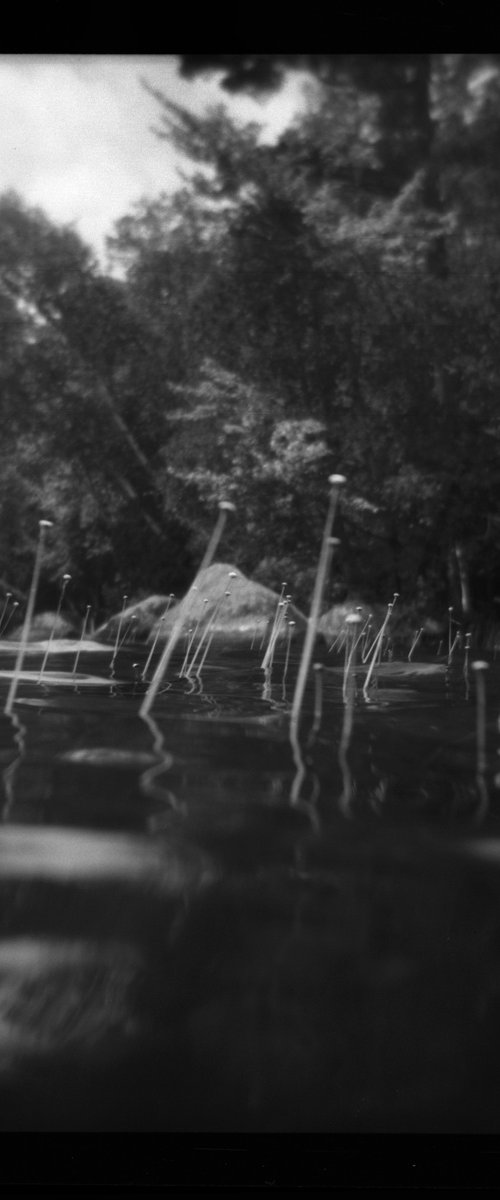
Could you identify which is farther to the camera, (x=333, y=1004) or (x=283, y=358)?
(x=283, y=358)

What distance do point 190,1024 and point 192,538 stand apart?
926mm

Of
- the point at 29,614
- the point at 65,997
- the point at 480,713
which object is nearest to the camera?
the point at 65,997

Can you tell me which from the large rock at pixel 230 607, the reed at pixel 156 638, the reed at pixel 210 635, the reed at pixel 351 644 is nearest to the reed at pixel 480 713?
the reed at pixel 351 644

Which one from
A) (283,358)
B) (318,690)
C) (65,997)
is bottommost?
(65,997)

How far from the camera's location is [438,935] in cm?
182

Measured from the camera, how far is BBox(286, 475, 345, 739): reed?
2.06 m

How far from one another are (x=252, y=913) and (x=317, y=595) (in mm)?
639

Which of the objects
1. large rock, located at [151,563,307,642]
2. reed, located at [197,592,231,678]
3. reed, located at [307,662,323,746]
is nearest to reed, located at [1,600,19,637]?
large rock, located at [151,563,307,642]

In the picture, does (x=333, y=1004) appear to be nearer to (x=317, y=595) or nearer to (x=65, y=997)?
(x=65, y=997)

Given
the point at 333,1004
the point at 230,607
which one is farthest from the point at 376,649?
the point at 333,1004

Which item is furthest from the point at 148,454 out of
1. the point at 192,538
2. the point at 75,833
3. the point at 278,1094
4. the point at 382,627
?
the point at 278,1094

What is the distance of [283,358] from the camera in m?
2.18

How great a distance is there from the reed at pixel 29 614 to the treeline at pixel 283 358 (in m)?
0.03

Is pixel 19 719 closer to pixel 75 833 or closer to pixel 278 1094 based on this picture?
pixel 75 833
